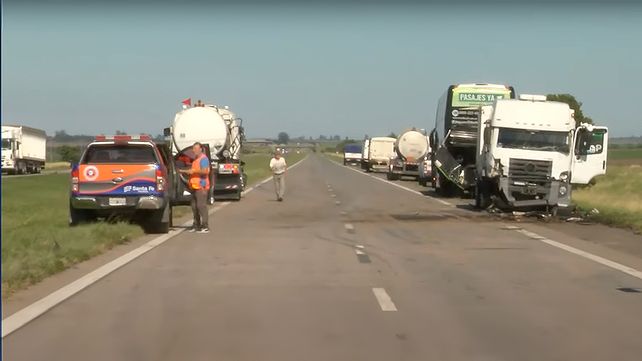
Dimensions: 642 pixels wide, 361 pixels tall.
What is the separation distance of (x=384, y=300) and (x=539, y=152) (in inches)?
599

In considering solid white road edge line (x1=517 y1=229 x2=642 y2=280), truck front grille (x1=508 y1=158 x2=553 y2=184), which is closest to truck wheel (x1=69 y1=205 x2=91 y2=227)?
solid white road edge line (x1=517 y1=229 x2=642 y2=280)

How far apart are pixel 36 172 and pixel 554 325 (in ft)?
202

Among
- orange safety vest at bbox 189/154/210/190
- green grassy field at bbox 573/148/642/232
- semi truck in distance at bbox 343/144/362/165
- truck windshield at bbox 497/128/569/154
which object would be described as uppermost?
truck windshield at bbox 497/128/569/154

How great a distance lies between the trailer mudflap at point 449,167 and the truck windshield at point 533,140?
21.7 feet

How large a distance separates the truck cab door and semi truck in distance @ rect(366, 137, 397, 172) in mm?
45478

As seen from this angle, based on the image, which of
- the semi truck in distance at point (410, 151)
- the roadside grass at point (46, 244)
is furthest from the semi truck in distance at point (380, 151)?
the roadside grass at point (46, 244)

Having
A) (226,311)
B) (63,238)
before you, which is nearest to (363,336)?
(226,311)

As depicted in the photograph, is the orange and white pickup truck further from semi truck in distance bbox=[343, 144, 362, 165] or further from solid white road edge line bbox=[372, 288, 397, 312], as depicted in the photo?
semi truck in distance bbox=[343, 144, 362, 165]

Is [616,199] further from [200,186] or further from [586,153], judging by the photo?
[200,186]

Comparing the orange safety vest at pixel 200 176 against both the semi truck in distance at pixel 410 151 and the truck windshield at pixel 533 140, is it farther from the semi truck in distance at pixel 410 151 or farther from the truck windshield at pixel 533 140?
the semi truck in distance at pixel 410 151

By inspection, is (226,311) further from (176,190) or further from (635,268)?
(176,190)

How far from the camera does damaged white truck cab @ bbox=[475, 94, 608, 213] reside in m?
23.6

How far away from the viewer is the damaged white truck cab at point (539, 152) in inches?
928

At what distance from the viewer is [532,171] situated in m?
23.7
